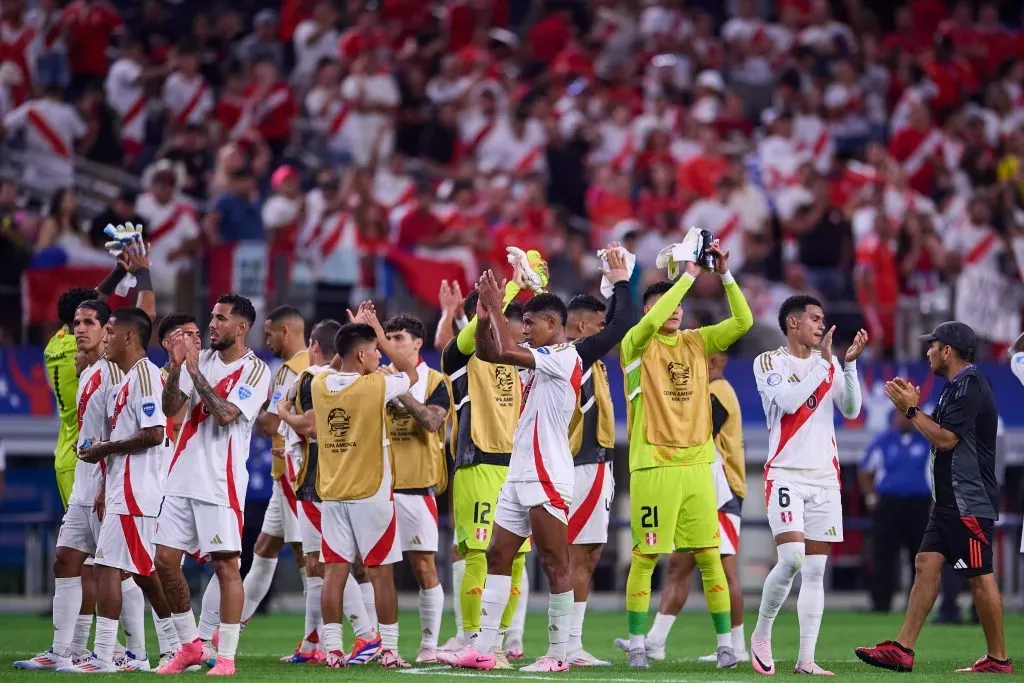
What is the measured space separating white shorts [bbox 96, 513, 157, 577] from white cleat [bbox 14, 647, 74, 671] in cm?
86

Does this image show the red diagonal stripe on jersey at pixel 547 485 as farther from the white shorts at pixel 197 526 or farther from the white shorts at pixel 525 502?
the white shorts at pixel 197 526

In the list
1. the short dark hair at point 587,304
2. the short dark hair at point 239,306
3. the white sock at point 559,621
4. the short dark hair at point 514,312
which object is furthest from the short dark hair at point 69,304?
the white sock at point 559,621

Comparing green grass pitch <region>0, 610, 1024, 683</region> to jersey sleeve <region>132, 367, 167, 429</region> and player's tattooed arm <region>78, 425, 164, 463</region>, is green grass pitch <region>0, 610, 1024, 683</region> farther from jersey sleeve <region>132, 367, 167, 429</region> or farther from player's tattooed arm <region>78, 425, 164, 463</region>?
jersey sleeve <region>132, 367, 167, 429</region>

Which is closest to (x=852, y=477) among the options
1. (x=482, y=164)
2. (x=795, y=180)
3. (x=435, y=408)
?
(x=795, y=180)

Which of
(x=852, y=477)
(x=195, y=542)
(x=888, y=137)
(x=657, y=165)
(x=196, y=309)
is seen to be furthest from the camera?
(x=888, y=137)

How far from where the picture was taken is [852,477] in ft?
64.5

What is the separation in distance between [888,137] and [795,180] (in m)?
3.32

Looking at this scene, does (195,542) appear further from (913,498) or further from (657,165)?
(657,165)

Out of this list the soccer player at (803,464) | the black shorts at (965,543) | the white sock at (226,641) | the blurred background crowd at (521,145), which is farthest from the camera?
the blurred background crowd at (521,145)

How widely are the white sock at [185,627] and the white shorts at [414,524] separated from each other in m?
1.80

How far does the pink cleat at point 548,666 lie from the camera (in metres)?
10.5

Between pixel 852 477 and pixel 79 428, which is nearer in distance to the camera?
pixel 79 428

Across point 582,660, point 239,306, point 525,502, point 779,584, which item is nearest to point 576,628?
point 582,660

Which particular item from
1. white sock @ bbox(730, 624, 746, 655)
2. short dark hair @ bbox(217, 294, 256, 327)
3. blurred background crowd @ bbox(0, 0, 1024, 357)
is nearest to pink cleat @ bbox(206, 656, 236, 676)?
short dark hair @ bbox(217, 294, 256, 327)
